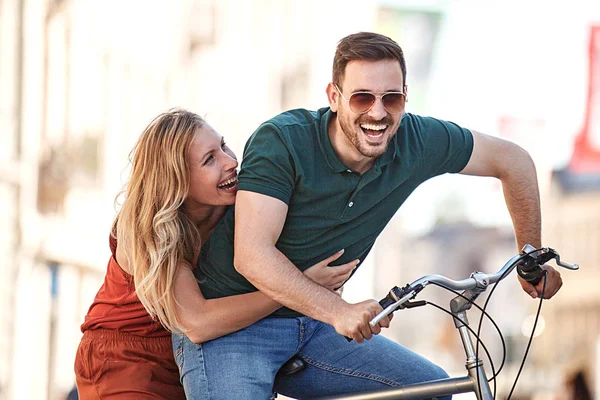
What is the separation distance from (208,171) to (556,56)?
35.8 meters

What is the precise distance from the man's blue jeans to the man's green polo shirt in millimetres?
114

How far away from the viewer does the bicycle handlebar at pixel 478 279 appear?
3.77 m

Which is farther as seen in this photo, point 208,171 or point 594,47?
point 594,47

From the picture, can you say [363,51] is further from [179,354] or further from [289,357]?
[179,354]

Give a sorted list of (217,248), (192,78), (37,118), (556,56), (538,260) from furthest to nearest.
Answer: (556,56), (192,78), (37,118), (217,248), (538,260)

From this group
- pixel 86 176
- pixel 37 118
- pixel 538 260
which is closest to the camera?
pixel 538 260

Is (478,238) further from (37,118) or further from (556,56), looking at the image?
(37,118)

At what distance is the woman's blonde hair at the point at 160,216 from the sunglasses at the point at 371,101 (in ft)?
2.30

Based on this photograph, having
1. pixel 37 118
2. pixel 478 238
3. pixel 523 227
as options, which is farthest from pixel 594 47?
pixel 523 227

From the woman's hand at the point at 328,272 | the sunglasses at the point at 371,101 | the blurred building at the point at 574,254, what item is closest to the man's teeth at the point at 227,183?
the woman's hand at the point at 328,272

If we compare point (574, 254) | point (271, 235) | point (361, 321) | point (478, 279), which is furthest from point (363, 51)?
point (574, 254)

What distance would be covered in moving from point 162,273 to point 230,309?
28 centimetres

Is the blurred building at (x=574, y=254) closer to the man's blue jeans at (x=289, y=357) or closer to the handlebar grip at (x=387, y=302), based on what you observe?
the man's blue jeans at (x=289, y=357)

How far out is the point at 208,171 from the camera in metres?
4.54
